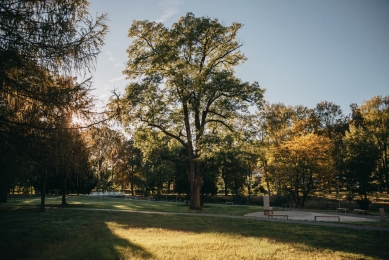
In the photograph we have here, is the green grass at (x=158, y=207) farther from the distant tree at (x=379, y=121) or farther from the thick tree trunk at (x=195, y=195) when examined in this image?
the distant tree at (x=379, y=121)

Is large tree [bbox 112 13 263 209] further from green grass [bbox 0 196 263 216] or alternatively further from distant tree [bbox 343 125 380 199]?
distant tree [bbox 343 125 380 199]

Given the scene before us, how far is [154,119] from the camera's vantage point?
2734cm

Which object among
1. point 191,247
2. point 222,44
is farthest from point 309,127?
point 191,247

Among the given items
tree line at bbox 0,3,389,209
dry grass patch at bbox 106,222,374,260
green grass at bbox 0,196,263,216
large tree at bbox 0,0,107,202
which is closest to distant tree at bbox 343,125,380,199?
tree line at bbox 0,3,389,209

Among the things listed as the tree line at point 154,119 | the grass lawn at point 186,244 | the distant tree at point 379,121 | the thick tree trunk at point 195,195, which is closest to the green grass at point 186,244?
the grass lawn at point 186,244

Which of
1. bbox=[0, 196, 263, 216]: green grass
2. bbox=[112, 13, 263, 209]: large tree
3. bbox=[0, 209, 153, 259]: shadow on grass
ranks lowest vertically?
bbox=[0, 196, 263, 216]: green grass

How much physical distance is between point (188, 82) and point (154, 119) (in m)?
5.11

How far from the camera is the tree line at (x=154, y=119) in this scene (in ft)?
26.5

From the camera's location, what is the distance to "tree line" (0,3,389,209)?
8062 millimetres

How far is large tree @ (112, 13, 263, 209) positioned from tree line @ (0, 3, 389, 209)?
110mm

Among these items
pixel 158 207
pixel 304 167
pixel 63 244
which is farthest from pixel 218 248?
pixel 304 167

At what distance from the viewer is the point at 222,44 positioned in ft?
92.5

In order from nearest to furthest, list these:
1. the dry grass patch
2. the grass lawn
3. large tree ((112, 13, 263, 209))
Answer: the dry grass patch → the grass lawn → large tree ((112, 13, 263, 209))

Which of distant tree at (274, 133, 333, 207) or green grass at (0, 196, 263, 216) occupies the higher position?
distant tree at (274, 133, 333, 207)
